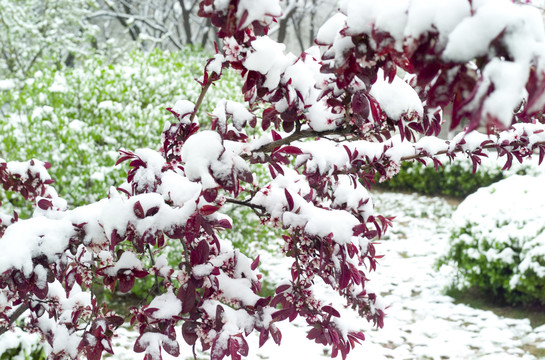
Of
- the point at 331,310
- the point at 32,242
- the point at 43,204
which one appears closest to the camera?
the point at 32,242

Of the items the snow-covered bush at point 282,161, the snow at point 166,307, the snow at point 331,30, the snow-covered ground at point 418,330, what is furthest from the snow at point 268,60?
the snow-covered ground at point 418,330

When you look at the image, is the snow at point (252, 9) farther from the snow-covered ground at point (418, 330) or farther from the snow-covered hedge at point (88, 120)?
the snow-covered hedge at point (88, 120)

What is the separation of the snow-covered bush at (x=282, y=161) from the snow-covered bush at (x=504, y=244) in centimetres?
296

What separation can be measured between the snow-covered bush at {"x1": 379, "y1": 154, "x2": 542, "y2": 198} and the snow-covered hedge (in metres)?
5.29

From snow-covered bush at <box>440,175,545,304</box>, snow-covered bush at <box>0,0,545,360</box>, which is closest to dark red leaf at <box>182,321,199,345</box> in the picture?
snow-covered bush at <box>0,0,545,360</box>

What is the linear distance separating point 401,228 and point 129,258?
6772 millimetres

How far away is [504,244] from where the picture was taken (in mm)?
4449

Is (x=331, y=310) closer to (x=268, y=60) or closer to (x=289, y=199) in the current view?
(x=289, y=199)

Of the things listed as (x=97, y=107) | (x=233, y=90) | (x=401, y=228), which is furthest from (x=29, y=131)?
(x=401, y=228)

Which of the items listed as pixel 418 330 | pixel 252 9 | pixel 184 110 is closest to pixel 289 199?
pixel 184 110

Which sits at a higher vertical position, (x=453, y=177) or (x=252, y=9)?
(x=252, y=9)

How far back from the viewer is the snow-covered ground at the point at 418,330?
3.80m

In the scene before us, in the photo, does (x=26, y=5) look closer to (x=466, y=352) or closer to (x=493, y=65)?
(x=466, y=352)

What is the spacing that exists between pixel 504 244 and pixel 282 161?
12.4ft
